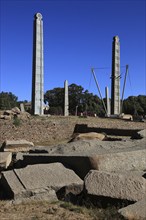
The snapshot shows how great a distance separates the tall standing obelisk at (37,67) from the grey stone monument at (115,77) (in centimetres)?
958

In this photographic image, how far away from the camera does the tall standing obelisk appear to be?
2461 centimetres

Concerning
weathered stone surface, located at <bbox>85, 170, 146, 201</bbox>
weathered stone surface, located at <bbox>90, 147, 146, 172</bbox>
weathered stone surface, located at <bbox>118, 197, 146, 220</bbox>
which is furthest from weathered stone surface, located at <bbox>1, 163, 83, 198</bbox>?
weathered stone surface, located at <bbox>118, 197, 146, 220</bbox>

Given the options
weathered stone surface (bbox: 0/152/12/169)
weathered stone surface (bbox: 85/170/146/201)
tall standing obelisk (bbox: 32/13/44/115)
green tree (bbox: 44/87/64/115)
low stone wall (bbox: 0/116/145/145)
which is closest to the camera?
weathered stone surface (bbox: 85/170/146/201)

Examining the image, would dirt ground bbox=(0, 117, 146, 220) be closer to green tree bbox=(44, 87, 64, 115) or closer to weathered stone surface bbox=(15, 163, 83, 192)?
weathered stone surface bbox=(15, 163, 83, 192)

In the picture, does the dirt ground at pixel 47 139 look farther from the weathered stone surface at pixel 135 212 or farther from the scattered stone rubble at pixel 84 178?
the scattered stone rubble at pixel 84 178

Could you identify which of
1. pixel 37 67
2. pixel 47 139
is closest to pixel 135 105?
pixel 37 67

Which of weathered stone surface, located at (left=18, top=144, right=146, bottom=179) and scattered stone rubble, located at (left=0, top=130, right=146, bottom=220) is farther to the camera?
weathered stone surface, located at (left=18, top=144, right=146, bottom=179)

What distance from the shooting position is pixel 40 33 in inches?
974

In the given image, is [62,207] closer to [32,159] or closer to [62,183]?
[62,183]

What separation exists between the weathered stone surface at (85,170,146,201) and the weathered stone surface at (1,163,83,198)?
378mm

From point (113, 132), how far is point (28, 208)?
13.3 m

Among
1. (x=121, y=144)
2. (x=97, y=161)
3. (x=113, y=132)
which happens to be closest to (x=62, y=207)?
(x=97, y=161)

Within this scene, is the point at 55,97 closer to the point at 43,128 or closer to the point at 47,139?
the point at 43,128

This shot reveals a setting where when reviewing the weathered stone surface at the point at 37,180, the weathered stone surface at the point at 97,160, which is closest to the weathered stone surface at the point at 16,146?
the weathered stone surface at the point at 97,160
